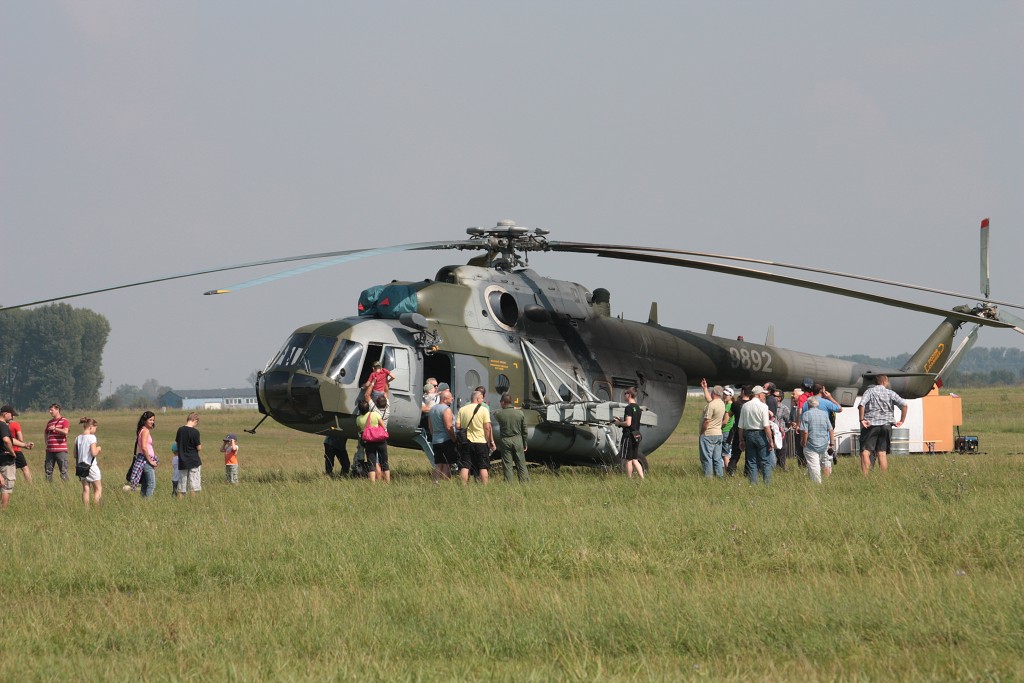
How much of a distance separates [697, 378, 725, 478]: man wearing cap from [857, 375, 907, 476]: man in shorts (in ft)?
6.94

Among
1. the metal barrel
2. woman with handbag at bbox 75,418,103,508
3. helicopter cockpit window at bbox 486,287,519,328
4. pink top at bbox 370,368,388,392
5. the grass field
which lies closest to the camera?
the grass field

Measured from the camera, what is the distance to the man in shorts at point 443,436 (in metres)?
16.2

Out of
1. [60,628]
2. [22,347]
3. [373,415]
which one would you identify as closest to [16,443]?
[373,415]

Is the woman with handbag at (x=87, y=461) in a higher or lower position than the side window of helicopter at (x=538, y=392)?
lower

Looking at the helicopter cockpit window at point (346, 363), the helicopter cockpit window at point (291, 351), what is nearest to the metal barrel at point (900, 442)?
the helicopter cockpit window at point (346, 363)

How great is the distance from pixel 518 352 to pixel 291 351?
3836 mm

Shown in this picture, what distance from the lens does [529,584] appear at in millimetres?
8586

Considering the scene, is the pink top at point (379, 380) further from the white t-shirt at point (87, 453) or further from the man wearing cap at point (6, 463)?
the man wearing cap at point (6, 463)

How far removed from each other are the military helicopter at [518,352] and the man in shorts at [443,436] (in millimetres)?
397

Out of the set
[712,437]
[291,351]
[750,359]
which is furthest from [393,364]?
[750,359]

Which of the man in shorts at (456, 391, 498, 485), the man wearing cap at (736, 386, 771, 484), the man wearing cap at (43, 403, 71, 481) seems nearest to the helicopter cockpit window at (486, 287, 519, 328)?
the man in shorts at (456, 391, 498, 485)

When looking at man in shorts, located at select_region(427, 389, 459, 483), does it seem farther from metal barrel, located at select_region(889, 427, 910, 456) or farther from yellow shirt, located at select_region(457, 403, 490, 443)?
metal barrel, located at select_region(889, 427, 910, 456)

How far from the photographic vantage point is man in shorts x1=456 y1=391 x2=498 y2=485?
1591 cm

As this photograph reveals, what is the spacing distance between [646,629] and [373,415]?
9.51 metres
